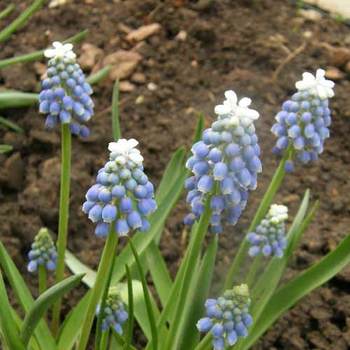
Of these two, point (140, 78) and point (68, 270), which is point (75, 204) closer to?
point (68, 270)

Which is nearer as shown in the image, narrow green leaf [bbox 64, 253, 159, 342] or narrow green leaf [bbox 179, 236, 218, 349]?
narrow green leaf [bbox 179, 236, 218, 349]

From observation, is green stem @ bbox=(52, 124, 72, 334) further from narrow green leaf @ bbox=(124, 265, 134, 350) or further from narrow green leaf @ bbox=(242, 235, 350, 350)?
narrow green leaf @ bbox=(242, 235, 350, 350)

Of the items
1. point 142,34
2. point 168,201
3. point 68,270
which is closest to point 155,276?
point 168,201

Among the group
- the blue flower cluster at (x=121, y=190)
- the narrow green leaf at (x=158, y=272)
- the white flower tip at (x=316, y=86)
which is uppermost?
the blue flower cluster at (x=121, y=190)

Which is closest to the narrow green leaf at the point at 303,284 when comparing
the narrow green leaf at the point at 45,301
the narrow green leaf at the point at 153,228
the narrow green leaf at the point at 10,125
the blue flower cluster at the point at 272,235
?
the blue flower cluster at the point at 272,235

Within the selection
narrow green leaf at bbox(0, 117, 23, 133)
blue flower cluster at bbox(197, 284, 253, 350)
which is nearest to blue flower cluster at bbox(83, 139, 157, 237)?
blue flower cluster at bbox(197, 284, 253, 350)

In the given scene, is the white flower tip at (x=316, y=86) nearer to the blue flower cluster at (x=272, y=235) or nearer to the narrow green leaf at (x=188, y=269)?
the blue flower cluster at (x=272, y=235)

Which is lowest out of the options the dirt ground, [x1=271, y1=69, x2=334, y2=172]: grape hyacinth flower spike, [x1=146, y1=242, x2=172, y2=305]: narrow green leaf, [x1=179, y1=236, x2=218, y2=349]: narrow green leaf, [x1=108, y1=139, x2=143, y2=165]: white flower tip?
the dirt ground
